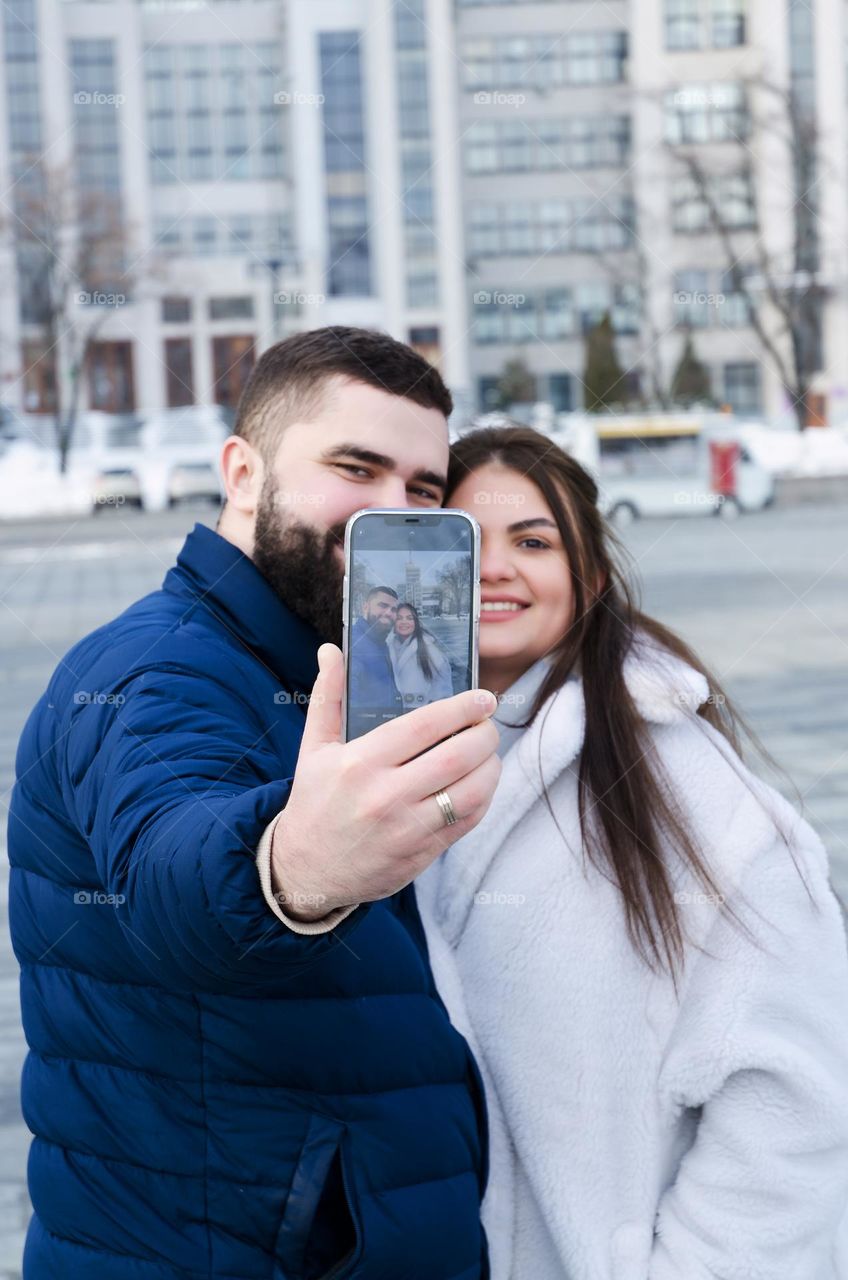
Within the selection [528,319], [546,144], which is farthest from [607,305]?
[546,144]

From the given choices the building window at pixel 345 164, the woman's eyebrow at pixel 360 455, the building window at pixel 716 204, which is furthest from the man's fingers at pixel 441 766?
the building window at pixel 345 164

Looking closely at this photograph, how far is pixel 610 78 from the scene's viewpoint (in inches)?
1987

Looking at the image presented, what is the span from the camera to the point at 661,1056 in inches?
73.6

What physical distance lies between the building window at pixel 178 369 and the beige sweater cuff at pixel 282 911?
47.0m

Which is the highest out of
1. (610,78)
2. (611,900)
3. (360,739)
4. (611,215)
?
(610,78)

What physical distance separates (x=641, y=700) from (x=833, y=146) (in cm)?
4417

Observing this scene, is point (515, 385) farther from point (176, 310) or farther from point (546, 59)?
point (546, 59)

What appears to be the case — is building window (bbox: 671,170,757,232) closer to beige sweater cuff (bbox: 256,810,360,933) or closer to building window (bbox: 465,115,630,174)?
building window (bbox: 465,115,630,174)

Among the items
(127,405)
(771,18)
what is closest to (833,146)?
(771,18)

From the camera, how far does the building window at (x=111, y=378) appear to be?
45438mm

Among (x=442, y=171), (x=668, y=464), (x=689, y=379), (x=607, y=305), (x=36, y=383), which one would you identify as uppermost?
(x=442, y=171)

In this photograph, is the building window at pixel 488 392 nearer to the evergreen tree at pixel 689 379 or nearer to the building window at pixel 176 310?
the evergreen tree at pixel 689 379

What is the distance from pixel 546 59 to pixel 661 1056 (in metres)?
52.6

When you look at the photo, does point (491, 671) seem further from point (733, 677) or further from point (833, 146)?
point (833, 146)
